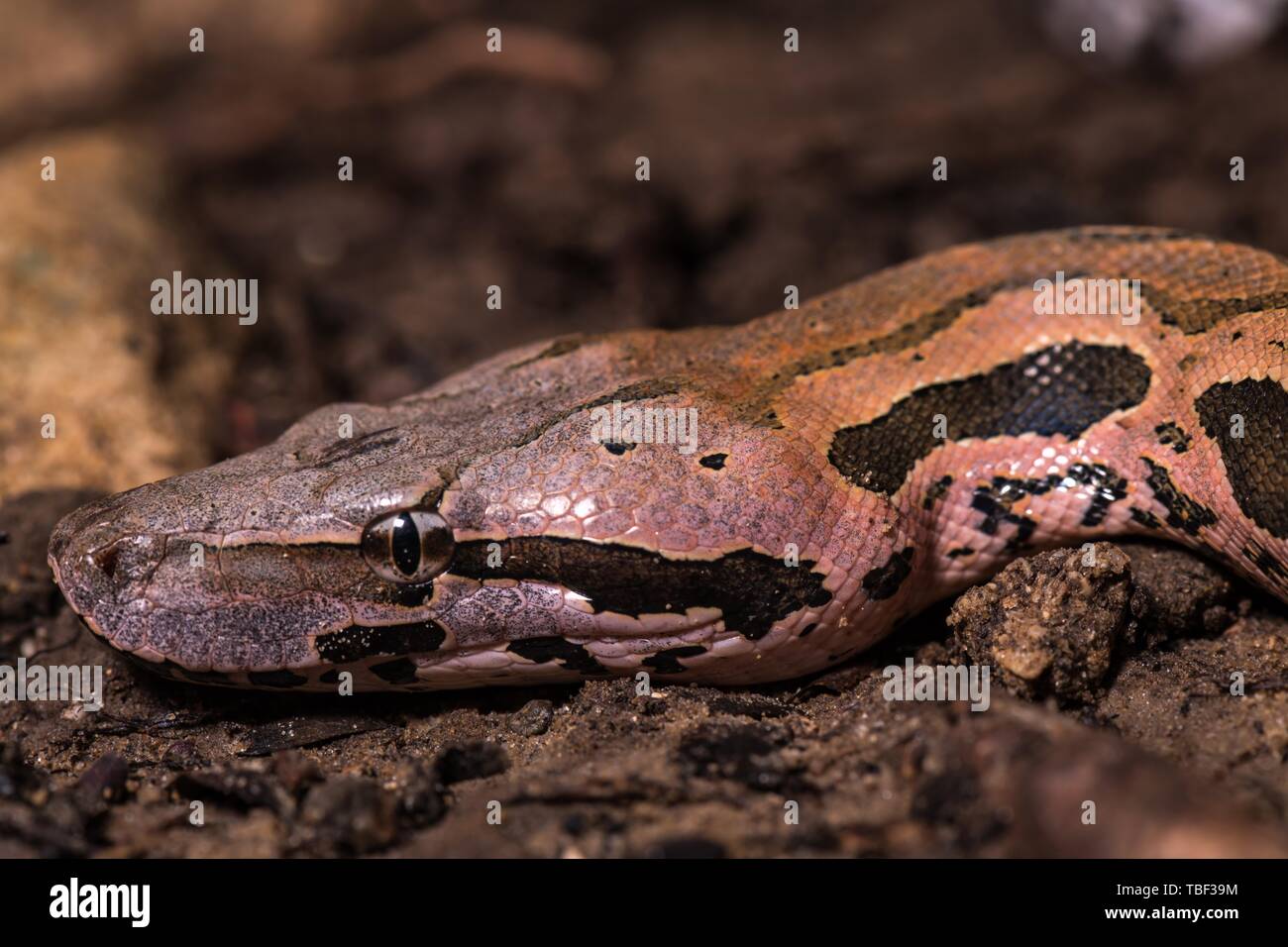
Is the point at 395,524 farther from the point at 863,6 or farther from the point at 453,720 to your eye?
the point at 863,6

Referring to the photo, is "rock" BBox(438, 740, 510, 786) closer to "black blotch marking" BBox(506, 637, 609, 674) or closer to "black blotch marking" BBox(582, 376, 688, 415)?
"black blotch marking" BBox(506, 637, 609, 674)

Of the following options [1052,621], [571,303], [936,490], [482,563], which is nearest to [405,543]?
[482,563]

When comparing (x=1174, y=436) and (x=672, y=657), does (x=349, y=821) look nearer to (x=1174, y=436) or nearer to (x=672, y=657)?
(x=672, y=657)

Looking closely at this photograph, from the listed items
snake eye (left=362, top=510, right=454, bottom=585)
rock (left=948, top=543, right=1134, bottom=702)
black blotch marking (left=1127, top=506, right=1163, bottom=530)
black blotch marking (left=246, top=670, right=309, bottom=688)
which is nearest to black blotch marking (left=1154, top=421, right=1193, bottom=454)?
black blotch marking (left=1127, top=506, right=1163, bottom=530)

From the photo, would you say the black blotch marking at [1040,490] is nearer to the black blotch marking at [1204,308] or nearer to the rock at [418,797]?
the black blotch marking at [1204,308]

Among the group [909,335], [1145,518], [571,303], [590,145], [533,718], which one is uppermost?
[590,145]
